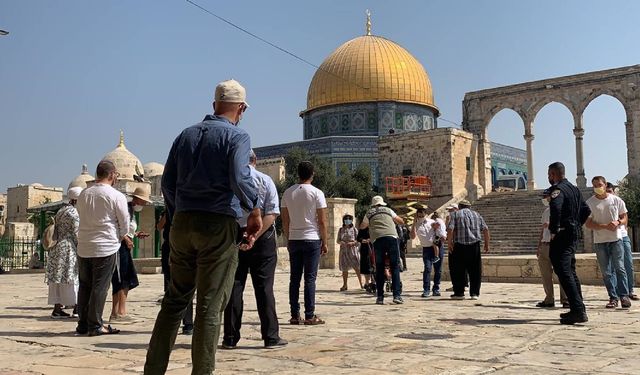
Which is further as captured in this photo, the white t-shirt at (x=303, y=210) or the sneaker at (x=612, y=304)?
the sneaker at (x=612, y=304)

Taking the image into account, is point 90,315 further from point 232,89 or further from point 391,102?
point 391,102

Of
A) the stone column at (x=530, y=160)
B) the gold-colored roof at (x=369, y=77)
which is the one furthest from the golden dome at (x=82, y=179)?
the stone column at (x=530, y=160)

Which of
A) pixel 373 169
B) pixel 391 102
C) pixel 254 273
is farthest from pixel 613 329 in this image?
pixel 391 102

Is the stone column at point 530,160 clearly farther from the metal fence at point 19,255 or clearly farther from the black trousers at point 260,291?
the black trousers at point 260,291

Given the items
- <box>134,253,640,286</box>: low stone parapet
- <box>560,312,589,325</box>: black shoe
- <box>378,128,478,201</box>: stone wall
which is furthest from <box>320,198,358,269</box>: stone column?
<box>378,128,478,201</box>: stone wall

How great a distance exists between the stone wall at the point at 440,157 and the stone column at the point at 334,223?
1659cm

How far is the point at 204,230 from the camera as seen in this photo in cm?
297

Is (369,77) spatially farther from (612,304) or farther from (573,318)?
(573,318)

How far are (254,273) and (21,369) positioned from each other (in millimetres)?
1637

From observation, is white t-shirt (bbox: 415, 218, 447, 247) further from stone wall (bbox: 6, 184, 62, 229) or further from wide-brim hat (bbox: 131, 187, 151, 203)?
stone wall (bbox: 6, 184, 62, 229)

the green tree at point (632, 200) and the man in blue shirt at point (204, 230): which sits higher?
the green tree at point (632, 200)

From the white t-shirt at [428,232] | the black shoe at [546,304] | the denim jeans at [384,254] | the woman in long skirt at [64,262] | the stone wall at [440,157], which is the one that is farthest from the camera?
the stone wall at [440,157]

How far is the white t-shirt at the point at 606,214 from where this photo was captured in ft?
22.5

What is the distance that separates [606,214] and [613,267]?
58cm
